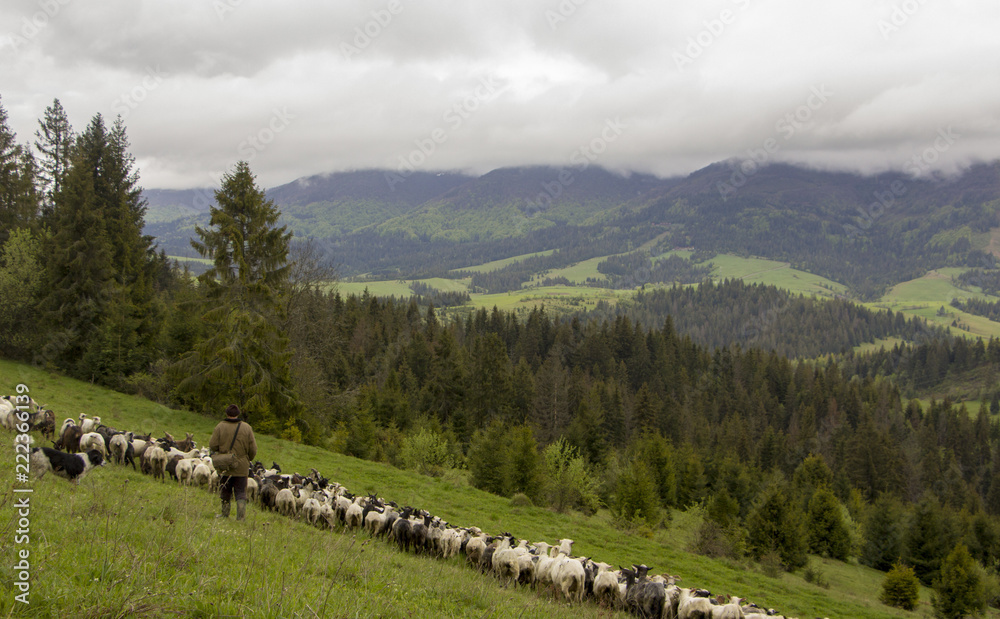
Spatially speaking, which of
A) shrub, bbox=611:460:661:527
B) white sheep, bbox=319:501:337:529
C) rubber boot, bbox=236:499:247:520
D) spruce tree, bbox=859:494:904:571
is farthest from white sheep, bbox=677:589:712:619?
spruce tree, bbox=859:494:904:571

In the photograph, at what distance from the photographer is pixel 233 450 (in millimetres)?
12555

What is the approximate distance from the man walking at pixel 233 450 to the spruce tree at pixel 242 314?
64.4 ft

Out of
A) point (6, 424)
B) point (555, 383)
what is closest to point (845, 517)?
point (555, 383)

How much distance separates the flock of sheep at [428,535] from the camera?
13.6 metres

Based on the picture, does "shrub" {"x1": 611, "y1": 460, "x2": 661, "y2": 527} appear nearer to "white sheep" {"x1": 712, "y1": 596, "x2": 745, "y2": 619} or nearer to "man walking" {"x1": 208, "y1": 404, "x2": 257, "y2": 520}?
"white sheep" {"x1": 712, "y1": 596, "x2": 745, "y2": 619}

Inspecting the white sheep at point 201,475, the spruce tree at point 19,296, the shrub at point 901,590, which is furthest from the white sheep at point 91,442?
the shrub at point 901,590

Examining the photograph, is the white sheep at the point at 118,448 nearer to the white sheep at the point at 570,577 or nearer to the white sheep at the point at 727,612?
the white sheep at the point at 570,577

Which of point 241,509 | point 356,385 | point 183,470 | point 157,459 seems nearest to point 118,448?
point 157,459

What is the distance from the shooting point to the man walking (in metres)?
12.4

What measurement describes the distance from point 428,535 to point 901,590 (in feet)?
140

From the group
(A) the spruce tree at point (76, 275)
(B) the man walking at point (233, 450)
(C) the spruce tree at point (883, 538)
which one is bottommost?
(C) the spruce tree at point (883, 538)

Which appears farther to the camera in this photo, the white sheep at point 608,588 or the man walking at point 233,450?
the white sheep at point 608,588

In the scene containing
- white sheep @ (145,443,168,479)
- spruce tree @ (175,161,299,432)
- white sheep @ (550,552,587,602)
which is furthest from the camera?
spruce tree @ (175,161,299,432)

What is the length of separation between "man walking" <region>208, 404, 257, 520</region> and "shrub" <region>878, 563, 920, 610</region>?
155 feet
